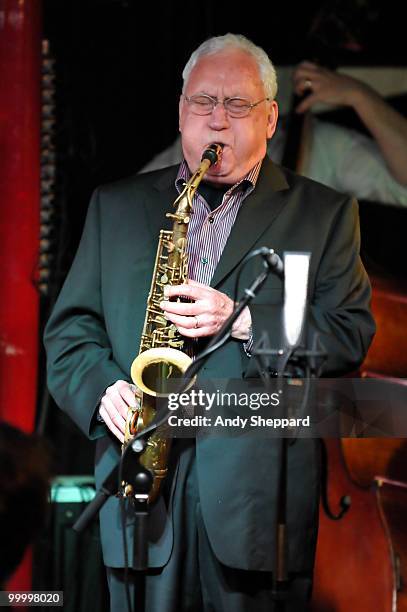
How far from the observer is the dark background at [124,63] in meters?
4.12

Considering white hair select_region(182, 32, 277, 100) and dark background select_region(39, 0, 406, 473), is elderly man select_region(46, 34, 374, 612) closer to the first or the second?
white hair select_region(182, 32, 277, 100)

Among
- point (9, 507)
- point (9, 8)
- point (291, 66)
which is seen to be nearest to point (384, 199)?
point (291, 66)

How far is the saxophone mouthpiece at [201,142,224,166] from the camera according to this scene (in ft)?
9.61

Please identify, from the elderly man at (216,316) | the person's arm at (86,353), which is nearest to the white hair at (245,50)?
the elderly man at (216,316)

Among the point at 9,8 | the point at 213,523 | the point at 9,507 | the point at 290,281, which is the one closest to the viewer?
the point at 9,507

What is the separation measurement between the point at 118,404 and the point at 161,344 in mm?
197

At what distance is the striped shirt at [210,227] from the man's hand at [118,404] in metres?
0.36

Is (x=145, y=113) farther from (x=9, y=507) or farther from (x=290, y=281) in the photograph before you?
(x=9, y=507)

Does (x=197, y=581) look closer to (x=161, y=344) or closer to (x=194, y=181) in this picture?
(x=161, y=344)

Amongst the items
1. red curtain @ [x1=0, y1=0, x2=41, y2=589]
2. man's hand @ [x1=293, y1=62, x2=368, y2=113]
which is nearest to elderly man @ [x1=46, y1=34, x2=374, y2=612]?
man's hand @ [x1=293, y1=62, x2=368, y2=113]

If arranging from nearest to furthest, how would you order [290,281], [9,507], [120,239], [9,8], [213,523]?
[9,507], [290,281], [213,523], [120,239], [9,8]

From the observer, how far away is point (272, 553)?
2.83 m

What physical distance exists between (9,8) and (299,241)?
1.63 meters

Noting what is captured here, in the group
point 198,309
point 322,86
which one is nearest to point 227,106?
point 198,309
